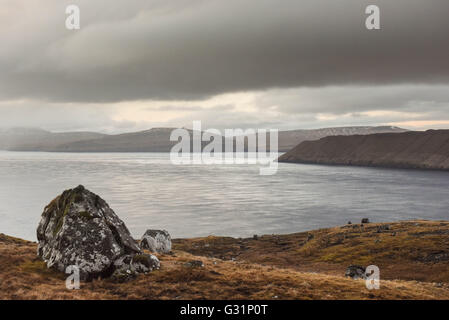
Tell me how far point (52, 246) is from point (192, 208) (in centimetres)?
12105

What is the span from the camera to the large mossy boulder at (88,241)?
917 inches

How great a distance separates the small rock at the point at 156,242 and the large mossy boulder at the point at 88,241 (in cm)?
1324

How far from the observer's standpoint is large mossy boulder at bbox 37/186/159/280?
23.3m

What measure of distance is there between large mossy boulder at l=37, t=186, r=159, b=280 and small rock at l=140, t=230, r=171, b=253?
1324cm

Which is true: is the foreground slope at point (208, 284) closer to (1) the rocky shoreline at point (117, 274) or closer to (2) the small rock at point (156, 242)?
(1) the rocky shoreline at point (117, 274)

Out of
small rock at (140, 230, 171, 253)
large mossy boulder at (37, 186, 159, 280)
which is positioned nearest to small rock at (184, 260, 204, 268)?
large mossy boulder at (37, 186, 159, 280)

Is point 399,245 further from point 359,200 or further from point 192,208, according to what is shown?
point 359,200

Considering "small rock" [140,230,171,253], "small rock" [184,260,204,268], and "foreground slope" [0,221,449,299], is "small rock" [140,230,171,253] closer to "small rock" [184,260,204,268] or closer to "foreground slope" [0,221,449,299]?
"foreground slope" [0,221,449,299]

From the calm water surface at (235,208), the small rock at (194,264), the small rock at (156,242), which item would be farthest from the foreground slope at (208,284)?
the calm water surface at (235,208)

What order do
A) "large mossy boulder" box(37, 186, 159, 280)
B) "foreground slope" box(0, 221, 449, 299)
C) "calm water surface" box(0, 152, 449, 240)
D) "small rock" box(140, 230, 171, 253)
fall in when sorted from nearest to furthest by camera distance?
"foreground slope" box(0, 221, 449, 299)
"large mossy boulder" box(37, 186, 159, 280)
"small rock" box(140, 230, 171, 253)
"calm water surface" box(0, 152, 449, 240)

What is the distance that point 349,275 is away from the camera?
31438mm

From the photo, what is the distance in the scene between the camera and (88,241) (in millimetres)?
23750

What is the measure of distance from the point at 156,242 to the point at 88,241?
1742cm
